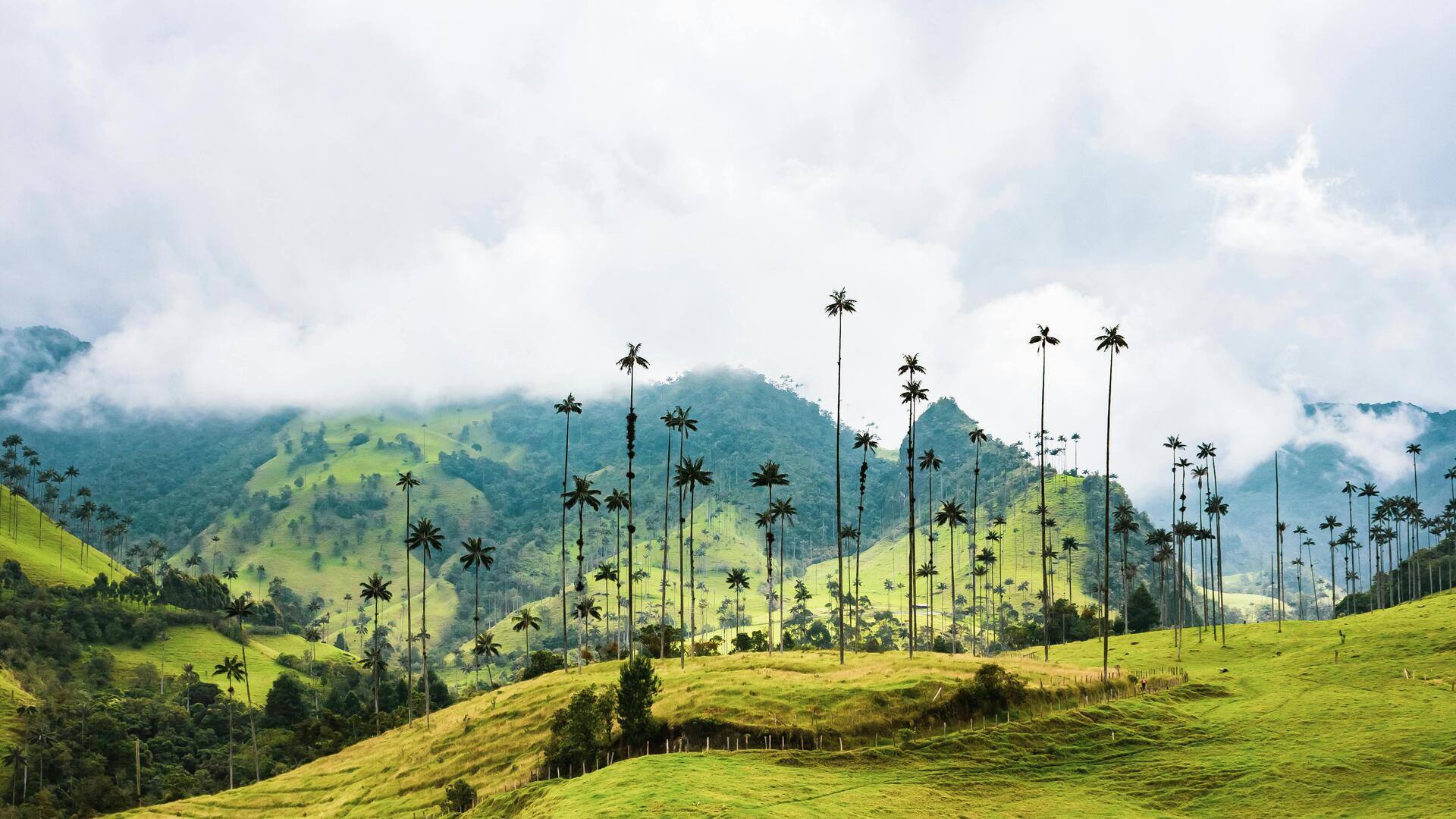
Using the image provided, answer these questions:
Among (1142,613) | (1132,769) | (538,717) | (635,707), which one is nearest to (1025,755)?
(1132,769)

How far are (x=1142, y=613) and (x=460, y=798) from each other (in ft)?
558

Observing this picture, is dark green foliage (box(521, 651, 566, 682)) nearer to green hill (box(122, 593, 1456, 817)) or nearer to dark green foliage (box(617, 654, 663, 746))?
green hill (box(122, 593, 1456, 817))

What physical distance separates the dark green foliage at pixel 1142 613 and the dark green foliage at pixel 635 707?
511 ft

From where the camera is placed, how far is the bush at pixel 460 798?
68.3 metres

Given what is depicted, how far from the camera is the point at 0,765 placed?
148250 mm

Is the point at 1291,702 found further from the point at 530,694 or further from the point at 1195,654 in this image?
the point at 530,694

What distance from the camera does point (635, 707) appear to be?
69625 millimetres

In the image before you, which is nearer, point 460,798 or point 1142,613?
→ point 460,798

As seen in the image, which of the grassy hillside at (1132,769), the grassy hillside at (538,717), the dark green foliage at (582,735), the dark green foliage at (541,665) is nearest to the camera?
the grassy hillside at (1132,769)

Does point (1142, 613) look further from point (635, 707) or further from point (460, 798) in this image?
point (460, 798)

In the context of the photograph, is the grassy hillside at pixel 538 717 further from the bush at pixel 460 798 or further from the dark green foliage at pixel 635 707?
the bush at pixel 460 798

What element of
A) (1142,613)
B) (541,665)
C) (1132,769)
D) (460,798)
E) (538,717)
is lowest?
(541,665)

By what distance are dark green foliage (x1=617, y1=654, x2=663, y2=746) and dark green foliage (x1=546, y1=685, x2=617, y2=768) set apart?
1.81m

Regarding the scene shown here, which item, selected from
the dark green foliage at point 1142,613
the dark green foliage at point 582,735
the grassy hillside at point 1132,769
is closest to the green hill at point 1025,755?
the grassy hillside at point 1132,769
